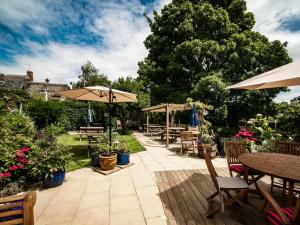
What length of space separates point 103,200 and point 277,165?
11.1 ft

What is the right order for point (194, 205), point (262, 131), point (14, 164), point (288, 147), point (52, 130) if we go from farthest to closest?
1. point (52, 130)
2. point (262, 131)
3. point (288, 147)
4. point (14, 164)
5. point (194, 205)

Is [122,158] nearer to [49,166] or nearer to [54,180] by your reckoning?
[54,180]

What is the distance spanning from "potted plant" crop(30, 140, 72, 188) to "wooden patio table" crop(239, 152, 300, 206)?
4136mm

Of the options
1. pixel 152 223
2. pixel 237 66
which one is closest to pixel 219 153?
pixel 152 223

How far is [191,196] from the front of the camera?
12.7 ft

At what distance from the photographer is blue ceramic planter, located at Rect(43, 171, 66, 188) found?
4.29 metres

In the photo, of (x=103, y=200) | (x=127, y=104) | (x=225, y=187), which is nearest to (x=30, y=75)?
(x=127, y=104)

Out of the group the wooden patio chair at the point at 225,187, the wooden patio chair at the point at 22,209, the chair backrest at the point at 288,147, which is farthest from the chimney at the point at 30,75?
the chair backrest at the point at 288,147

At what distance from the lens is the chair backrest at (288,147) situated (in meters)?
4.22

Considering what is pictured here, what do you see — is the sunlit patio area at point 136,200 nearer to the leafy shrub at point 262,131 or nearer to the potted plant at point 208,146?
the potted plant at point 208,146

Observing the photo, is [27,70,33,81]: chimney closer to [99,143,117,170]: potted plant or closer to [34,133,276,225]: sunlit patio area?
[99,143,117,170]: potted plant

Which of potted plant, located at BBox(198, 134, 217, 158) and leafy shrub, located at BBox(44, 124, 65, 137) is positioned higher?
leafy shrub, located at BBox(44, 124, 65, 137)

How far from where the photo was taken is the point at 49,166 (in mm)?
4258

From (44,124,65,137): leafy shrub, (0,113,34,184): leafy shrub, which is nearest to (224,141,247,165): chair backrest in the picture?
(0,113,34,184): leafy shrub
